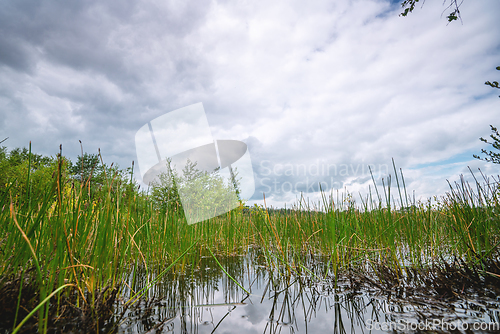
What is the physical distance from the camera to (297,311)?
1449 mm

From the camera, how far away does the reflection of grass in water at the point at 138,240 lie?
1.19 metres

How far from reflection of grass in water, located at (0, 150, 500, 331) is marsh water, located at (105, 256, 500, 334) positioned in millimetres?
204

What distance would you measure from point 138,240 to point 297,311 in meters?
1.59

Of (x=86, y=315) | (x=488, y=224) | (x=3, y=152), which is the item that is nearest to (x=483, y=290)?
(x=488, y=224)

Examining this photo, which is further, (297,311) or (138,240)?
(138,240)

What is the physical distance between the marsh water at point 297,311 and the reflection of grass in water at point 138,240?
204 millimetres

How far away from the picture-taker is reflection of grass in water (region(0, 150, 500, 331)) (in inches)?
46.7

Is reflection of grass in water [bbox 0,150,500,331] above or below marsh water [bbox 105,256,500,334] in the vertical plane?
above

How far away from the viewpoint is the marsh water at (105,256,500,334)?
1186 millimetres

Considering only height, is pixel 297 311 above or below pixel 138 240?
below

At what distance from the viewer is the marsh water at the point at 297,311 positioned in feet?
3.89

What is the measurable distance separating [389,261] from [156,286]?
7.14ft

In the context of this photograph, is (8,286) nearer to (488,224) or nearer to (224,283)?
(224,283)

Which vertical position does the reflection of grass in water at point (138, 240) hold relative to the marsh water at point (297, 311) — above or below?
above
